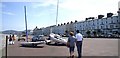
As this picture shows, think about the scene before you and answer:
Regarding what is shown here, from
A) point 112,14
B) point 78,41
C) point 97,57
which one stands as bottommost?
point 97,57

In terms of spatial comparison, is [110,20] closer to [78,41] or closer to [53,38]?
[53,38]

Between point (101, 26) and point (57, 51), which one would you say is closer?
point (57, 51)

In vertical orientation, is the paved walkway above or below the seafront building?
below

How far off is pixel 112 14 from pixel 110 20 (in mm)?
5612

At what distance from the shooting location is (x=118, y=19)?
323 feet

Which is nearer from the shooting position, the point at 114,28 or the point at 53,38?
the point at 53,38

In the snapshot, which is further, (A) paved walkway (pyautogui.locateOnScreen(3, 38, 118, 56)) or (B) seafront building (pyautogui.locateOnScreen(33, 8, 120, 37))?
(B) seafront building (pyautogui.locateOnScreen(33, 8, 120, 37))

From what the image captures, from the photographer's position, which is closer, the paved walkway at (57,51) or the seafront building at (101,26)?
the paved walkway at (57,51)

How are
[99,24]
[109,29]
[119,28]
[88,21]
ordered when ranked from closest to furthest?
[119,28]
[109,29]
[99,24]
[88,21]

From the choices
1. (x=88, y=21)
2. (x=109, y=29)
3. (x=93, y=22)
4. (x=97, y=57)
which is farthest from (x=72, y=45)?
(x=88, y=21)

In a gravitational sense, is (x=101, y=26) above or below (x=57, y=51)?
above

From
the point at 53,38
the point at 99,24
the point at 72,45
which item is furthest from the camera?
the point at 99,24

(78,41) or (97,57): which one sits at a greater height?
(78,41)

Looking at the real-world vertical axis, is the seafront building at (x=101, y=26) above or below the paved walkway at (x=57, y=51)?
above
